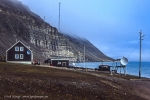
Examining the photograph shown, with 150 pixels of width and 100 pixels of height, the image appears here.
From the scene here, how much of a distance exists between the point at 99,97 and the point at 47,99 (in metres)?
6.48

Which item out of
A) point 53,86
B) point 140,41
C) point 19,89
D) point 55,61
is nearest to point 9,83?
point 19,89

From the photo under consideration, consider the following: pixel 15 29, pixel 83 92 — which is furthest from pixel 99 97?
pixel 15 29

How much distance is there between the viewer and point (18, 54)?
85562 millimetres

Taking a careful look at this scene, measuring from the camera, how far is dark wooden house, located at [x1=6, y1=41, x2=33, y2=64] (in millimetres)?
84944

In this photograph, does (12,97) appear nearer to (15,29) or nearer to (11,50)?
(11,50)

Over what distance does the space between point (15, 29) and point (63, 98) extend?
180281mm

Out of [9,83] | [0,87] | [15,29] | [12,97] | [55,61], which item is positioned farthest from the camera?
[15,29]

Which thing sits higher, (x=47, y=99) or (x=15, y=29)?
(x=15, y=29)

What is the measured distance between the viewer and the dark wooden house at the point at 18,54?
84.9 m

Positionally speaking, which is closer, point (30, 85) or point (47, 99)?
point (47, 99)

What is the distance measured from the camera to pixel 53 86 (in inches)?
1114

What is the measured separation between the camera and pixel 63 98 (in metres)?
24.0

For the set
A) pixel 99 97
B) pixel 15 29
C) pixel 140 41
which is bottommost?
pixel 99 97

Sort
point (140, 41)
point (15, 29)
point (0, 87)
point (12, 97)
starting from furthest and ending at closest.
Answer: point (15, 29), point (140, 41), point (0, 87), point (12, 97)
